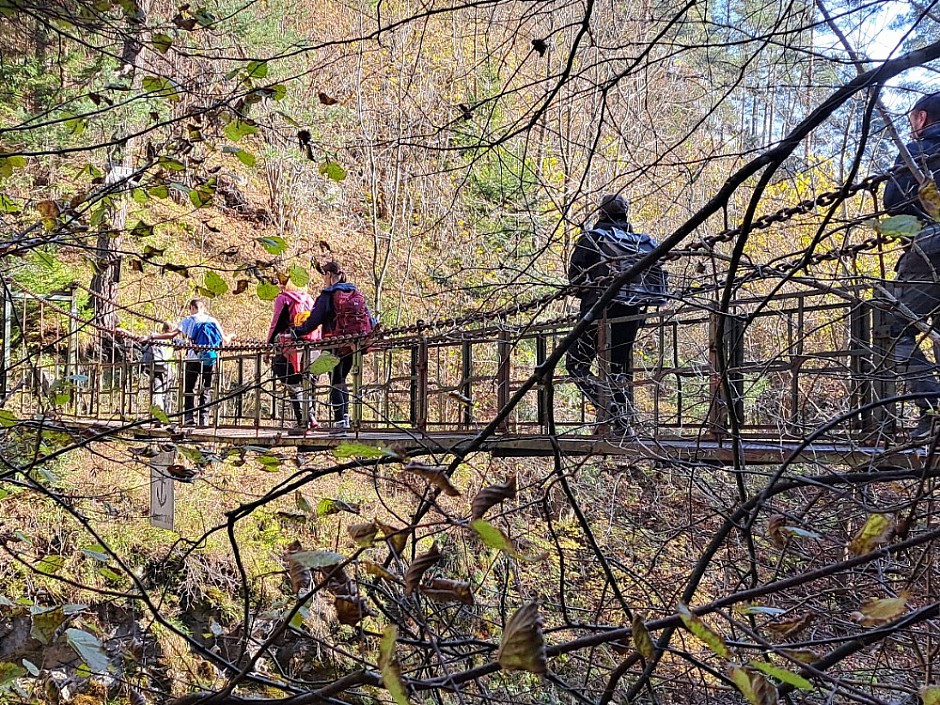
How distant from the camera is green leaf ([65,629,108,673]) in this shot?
5.29ft

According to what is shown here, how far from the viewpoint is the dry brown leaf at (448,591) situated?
1.22m

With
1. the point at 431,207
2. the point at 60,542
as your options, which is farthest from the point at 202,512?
the point at 431,207

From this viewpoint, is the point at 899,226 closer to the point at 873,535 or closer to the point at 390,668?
the point at 873,535

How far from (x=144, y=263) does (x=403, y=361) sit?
1256 centimetres

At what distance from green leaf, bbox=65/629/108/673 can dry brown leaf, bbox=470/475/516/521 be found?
0.90 meters

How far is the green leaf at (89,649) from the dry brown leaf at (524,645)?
953 mm

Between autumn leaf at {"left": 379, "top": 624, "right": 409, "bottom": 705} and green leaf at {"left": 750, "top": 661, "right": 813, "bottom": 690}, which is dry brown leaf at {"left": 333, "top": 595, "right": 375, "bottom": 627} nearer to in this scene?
autumn leaf at {"left": 379, "top": 624, "right": 409, "bottom": 705}

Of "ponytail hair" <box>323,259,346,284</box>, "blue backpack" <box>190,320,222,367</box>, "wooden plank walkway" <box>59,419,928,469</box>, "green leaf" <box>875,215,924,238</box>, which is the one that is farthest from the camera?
"blue backpack" <box>190,320,222,367</box>

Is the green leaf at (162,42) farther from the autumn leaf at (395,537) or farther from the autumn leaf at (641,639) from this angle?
the autumn leaf at (641,639)

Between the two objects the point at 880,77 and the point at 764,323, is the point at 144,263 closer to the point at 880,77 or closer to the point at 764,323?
the point at 880,77

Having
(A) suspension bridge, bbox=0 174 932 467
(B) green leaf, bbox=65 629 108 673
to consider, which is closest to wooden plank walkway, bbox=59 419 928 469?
(A) suspension bridge, bbox=0 174 932 467

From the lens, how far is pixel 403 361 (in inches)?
604

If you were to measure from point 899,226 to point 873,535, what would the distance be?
1.42 ft

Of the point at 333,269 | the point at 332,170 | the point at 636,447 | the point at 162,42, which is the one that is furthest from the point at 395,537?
the point at 333,269
